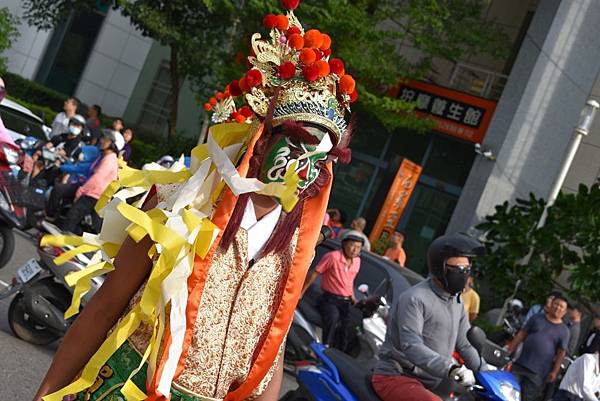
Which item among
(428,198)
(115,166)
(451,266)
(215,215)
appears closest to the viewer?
(215,215)

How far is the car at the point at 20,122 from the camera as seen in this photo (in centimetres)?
1420

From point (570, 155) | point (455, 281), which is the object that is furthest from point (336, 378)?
point (570, 155)

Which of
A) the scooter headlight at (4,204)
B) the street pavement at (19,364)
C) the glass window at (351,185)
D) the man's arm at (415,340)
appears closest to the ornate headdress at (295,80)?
the man's arm at (415,340)

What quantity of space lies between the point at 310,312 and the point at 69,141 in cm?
535

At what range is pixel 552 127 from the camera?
20.5m

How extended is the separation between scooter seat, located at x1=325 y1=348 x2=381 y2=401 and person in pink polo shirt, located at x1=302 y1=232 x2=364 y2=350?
3920mm

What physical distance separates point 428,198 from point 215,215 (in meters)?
19.5

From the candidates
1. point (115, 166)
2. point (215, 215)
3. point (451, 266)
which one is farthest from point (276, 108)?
point (115, 166)

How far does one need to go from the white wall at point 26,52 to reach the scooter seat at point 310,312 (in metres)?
20.3

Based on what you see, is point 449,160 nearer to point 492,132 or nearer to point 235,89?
point 492,132

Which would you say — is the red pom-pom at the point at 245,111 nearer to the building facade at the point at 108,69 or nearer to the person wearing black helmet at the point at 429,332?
the person wearing black helmet at the point at 429,332

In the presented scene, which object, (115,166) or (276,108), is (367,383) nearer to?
(276,108)

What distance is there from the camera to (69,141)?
45.4 feet

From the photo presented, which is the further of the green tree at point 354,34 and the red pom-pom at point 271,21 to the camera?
the green tree at point 354,34
